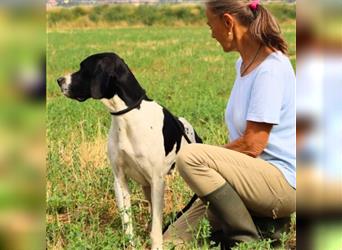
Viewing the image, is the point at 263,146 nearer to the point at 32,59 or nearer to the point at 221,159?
the point at 221,159

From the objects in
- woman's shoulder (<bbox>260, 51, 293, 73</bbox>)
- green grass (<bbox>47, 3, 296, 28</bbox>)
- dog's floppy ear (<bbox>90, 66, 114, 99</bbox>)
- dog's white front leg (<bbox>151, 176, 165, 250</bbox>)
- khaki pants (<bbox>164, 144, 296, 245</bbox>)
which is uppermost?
green grass (<bbox>47, 3, 296, 28</bbox>)

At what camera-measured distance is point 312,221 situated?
4.20ft

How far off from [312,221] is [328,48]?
35cm

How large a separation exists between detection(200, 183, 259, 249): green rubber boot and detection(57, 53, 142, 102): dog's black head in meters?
0.63

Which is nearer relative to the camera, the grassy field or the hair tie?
the hair tie

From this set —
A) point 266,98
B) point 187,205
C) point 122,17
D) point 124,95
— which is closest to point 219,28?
point 266,98

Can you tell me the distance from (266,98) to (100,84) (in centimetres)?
79

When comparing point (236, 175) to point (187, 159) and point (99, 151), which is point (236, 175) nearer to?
Answer: point (187, 159)

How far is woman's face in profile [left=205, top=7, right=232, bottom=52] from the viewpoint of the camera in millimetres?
2980

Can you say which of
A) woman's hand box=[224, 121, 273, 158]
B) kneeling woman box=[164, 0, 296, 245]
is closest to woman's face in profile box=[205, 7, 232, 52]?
kneeling woman box=[164, 0, 296, 245]

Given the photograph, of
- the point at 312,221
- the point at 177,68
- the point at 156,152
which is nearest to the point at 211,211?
the point at 156,152

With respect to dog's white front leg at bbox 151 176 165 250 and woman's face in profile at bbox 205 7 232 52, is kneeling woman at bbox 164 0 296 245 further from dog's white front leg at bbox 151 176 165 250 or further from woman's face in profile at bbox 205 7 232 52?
dog's white front leg at bbox 151 176 165 250

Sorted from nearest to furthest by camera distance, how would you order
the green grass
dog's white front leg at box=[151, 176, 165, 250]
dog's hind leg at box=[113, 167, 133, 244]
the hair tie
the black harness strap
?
the hair tie
dog's white front leg at box=[151, 176, 165, 250]
dog's hind leg at box=[113, 167, 133, 244]
the black harness strap
the green grass

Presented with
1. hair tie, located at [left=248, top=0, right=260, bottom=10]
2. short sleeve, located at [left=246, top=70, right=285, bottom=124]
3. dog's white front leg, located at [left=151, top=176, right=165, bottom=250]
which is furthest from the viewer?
dog's white front leg, located at [left=151, top=176, right=165, bottom=250]
